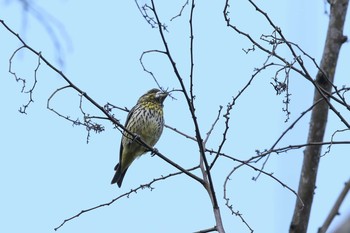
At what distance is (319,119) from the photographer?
4.25 metres

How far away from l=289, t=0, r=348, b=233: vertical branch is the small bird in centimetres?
260

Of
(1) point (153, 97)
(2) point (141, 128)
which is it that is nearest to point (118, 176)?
(2) point (141, 128)

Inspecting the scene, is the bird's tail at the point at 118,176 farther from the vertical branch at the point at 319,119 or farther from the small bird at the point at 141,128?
the vertical branch at the point at 319,119

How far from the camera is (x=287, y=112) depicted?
12.2 ft

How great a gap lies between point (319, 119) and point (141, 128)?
115 inches

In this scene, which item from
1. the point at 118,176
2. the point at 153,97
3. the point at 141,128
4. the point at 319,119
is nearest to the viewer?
the point at 319,119

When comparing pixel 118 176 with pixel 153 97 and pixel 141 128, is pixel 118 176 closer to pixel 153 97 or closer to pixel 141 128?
pixel 141 128

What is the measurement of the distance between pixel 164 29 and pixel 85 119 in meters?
0.70

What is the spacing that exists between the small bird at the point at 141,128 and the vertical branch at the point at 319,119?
260cm

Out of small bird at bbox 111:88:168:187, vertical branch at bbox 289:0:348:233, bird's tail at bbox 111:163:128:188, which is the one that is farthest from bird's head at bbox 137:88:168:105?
vertical branch at bbox 289:0:348:233

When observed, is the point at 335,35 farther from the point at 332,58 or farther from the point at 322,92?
the point at 322,92

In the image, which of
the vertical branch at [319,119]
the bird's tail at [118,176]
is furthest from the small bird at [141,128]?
the vertical branch at [319,119]

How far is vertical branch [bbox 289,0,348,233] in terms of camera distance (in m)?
3.80

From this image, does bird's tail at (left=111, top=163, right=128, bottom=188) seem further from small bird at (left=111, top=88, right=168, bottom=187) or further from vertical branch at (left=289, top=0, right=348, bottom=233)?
vertical branch at (left=289, top=0, right=348, bottom=233)
